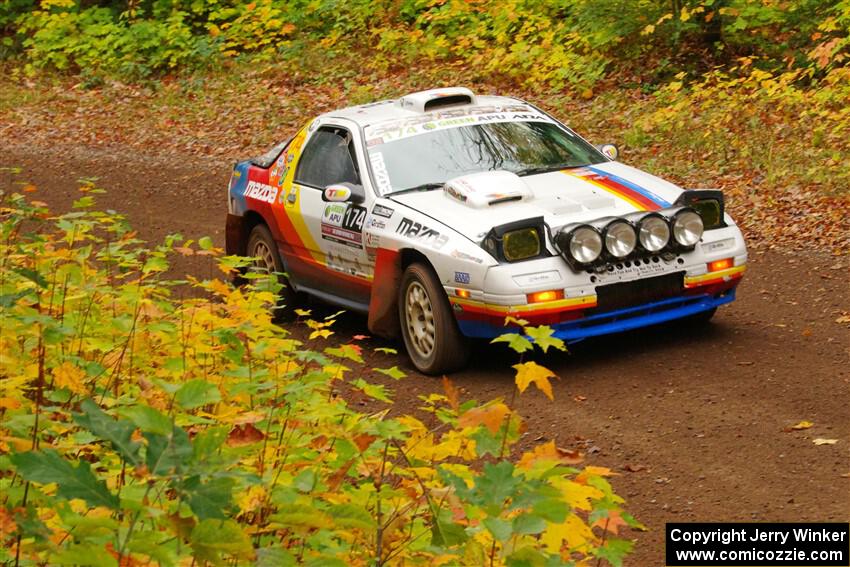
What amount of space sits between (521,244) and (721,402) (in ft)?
4.88

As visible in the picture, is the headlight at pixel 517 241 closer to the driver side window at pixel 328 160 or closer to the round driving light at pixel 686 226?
the round driving light at pixel 686 226

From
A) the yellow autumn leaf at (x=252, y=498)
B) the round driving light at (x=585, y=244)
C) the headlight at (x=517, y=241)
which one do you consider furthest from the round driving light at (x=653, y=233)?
the yellow autumn leaf at (x=252, y=498)

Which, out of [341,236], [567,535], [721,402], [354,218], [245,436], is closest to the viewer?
[567,535]

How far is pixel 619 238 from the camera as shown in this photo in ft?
24.4

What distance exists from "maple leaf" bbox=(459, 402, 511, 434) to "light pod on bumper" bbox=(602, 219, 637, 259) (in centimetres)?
366

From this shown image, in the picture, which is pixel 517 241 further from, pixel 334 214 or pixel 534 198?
pixel 334 214

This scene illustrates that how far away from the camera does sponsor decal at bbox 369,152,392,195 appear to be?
27.5 ft

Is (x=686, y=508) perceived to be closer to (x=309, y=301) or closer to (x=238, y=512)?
(x=238, y=512)

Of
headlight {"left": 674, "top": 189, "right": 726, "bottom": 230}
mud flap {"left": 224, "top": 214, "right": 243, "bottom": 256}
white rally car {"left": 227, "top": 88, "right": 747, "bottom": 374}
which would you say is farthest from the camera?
mud flap {"left": 224, "top": 214, "right": 243, "bottom": 256}

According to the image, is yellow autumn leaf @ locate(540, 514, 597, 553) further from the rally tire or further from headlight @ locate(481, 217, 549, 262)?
the rally tire

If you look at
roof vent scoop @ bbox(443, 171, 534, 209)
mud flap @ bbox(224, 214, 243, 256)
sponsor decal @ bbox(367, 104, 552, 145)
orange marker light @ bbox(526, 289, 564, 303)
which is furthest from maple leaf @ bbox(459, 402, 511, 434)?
mud flap @ bbox(224, 214, 243, 256)

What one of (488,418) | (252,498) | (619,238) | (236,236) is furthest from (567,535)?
(236,236)

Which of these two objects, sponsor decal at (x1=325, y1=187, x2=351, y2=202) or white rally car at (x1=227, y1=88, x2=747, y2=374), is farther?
sponsor decal at (x1=325, y1=187, x2=351, y2=202)

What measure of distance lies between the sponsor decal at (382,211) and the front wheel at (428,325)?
0.43 metres
